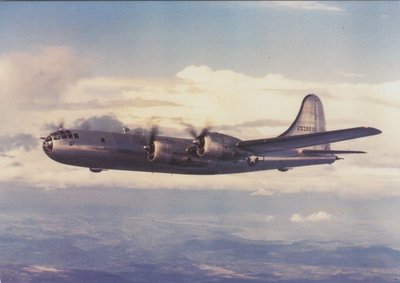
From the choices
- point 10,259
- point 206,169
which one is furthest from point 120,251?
point 206,169

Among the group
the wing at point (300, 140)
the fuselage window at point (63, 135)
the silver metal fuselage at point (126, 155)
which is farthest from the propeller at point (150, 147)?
the wing at point (300, 140)

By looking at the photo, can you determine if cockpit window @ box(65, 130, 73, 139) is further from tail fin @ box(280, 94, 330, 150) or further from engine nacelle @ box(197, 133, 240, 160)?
tail fin @ box(280, 94, 330, 150)

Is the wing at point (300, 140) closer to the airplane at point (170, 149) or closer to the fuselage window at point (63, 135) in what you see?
the airplane at point (170, 149)

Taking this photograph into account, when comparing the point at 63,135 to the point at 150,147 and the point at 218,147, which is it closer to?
the point at 150,147

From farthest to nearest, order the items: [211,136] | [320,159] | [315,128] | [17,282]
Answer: [17,282] < [315,128] < [320,159] < [211,136]

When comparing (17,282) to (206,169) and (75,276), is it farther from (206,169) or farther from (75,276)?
(206,169)

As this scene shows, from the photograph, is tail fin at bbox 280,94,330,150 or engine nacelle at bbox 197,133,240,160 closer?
engine nacelle at bbox 197,133,240,160

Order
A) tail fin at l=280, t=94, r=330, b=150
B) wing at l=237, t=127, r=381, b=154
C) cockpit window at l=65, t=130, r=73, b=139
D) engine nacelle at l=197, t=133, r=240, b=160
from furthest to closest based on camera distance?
tail fin at l=280, t=94, r=330, b=150, engine nacelle at l=197, t=133, r=240, b=160, cockpit window at l=65, t=130, r=73, b=139, wing at l=237, t=127, r=381, b=154

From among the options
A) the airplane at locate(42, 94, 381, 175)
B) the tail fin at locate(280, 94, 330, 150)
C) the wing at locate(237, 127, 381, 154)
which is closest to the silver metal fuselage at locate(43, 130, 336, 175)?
the airplane at locate(42, 94, 381, 175)
